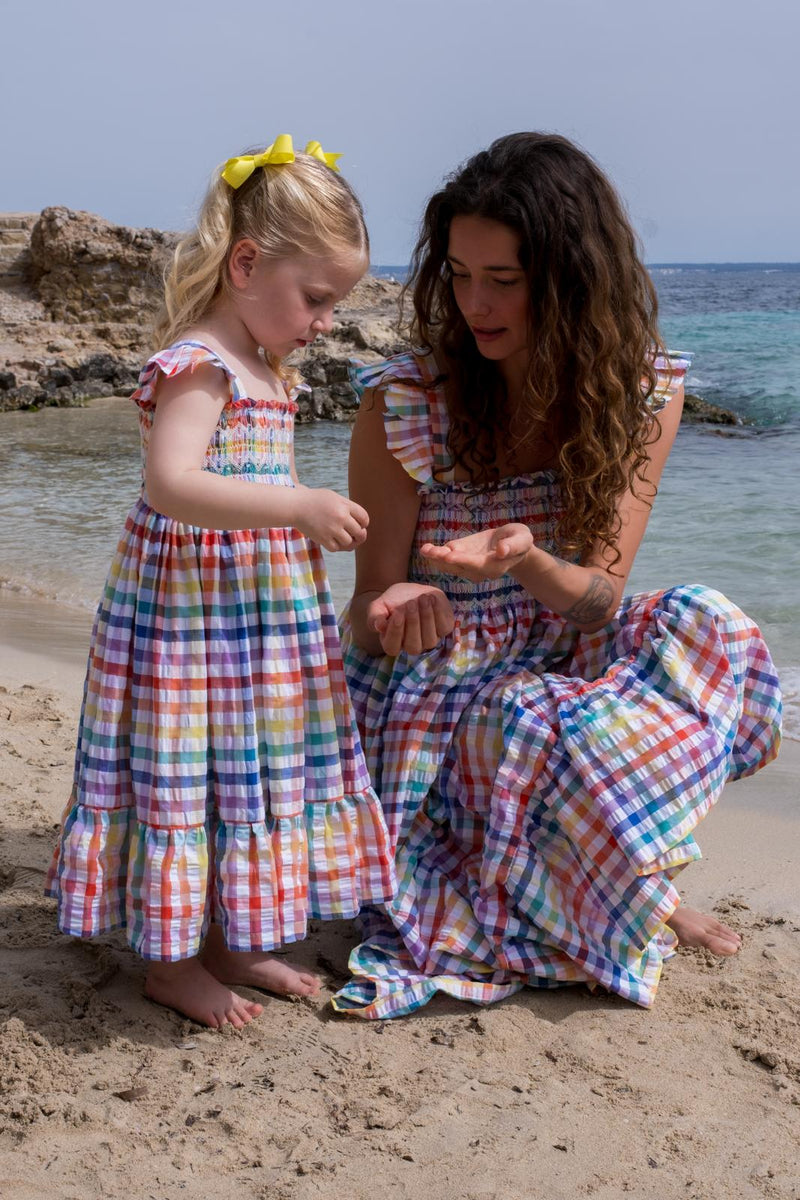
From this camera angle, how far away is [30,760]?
326 cm

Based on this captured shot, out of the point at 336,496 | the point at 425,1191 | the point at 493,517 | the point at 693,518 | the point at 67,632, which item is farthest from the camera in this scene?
the point at 693,518

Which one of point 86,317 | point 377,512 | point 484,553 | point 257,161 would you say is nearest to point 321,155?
point 257,161

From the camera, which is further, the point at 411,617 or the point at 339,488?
the point at 339,488

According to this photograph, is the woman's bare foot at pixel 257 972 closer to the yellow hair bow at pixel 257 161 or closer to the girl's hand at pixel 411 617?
the girl's hand at pixel 411 617

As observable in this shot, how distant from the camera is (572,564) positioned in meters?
2.33

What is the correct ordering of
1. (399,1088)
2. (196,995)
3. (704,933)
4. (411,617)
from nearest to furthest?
(399,1088)
(196,995)
(411,617)
(704,933)

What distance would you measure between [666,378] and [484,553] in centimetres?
69

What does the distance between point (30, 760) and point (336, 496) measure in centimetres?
172

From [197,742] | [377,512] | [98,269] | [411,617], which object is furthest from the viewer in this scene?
[98,269]

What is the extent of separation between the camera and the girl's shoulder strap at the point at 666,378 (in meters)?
2.49

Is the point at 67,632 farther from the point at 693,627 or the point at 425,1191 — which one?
the point at 425,1191

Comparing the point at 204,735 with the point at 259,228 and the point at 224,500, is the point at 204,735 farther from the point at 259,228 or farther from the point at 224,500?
the point at 259,228

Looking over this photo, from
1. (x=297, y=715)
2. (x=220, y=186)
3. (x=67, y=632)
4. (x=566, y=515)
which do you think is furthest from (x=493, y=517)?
(x=67, y=632)

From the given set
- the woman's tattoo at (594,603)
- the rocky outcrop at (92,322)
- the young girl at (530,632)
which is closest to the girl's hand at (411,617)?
the young girl at (530,632)
